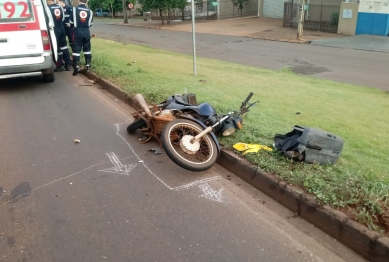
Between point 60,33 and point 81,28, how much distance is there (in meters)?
0.98

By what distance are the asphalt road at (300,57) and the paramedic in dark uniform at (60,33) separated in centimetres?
365

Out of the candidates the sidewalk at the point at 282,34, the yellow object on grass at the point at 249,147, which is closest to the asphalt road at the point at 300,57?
the sidewalk at the point at 282,34

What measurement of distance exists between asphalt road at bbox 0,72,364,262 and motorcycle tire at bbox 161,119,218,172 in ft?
0.55

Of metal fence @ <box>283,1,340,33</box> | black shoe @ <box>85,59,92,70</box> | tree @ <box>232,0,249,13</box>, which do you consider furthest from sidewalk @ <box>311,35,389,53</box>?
black shoe @ <box>85,59,92,70</box>

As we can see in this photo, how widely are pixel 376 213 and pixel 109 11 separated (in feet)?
174

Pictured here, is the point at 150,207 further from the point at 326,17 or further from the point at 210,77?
the point at 326,17

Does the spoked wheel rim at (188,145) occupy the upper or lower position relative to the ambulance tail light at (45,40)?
lower

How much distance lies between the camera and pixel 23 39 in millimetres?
7848

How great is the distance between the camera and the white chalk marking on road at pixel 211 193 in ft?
12.9

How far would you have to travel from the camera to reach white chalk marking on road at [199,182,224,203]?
393 centimetres

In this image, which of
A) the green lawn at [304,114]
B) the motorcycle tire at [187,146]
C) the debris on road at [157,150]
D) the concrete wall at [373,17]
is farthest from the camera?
the concrete wall at [373,17]

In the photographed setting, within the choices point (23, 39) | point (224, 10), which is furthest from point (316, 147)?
point (224, 10)

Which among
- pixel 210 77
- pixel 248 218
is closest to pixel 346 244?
pixel 248 218

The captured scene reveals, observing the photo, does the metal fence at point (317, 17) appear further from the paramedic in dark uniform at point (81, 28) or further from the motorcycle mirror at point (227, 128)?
the motorcycle mirror at point (227, 128)
